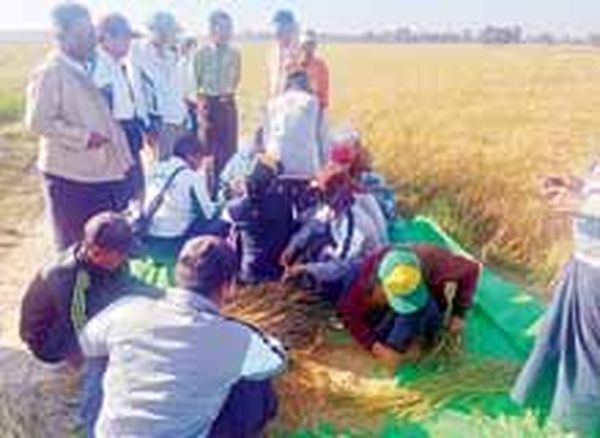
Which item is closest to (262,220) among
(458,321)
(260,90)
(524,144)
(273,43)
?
(458,321)

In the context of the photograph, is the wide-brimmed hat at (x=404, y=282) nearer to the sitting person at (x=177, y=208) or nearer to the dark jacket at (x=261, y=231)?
the dark jacket at (x=261, y=231)

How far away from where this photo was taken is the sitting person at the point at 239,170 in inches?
251

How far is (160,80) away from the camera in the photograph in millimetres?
7852

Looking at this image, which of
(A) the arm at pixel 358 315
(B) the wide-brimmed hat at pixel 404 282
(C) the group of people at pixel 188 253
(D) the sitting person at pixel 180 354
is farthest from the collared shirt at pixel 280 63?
(D) the sitting person at pixel 180 354

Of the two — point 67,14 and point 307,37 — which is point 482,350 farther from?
point 307,37

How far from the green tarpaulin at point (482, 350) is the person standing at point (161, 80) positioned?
194 centimetres

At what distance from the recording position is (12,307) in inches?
253

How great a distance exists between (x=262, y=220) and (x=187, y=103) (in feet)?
10.8

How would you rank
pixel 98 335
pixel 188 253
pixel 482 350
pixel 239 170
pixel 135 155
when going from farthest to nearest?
pixel 135 155 < pixel 239 170 < pixel 482 350 < pixel 98 335 < pixel 188 253

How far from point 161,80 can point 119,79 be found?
119 cm

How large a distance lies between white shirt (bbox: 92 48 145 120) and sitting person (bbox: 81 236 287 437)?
2.56 metres

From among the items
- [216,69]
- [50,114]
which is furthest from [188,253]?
[216,69]

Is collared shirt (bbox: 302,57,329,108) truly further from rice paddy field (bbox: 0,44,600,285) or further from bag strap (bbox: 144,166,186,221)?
bag strap (bbox: 144,166,186,221)

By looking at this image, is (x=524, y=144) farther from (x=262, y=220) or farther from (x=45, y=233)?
(x=262, y=220)
